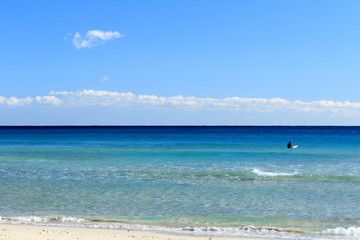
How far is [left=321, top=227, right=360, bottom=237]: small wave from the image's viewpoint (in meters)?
12.9

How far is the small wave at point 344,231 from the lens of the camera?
12923 mm

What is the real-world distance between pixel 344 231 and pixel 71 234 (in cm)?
803

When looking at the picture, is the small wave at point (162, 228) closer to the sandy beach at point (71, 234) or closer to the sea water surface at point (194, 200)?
the sea water surface at point (194, 200)

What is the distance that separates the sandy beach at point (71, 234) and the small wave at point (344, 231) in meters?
3.48

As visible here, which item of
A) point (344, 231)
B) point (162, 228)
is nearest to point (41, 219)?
point (162, 228)

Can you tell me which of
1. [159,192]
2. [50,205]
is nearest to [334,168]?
[159,192]

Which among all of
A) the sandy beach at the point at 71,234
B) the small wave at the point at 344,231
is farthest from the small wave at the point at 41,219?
the small wave at the point at 344,231

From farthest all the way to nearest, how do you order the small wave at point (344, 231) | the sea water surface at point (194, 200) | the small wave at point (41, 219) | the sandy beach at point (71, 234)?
the small wave at point (41, 219) → the sea water surface at point (194, 200) → the small wave at point (344, 231) → the sandy beach at point (71, 234)

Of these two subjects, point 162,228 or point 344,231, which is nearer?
point 344,231

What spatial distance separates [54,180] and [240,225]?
13.0 m

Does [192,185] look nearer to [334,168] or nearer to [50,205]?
[50,205]

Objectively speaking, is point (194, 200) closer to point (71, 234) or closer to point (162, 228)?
point (162, 228)

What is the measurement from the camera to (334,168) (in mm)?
30172

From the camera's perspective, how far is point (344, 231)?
13.1 m
